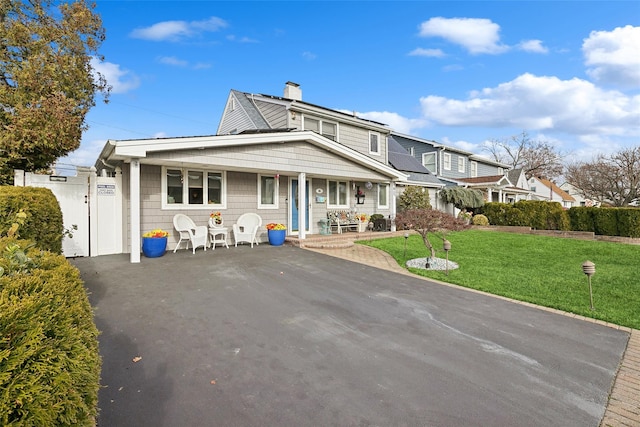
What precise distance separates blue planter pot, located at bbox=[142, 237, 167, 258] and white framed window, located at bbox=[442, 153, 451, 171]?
2009cm

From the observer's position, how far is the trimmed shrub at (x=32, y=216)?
425 centimetres

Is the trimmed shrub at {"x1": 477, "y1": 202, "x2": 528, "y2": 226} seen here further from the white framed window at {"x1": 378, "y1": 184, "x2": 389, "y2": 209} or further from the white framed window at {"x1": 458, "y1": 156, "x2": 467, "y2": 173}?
the white framed window at {"x1": 458, "y1": 156, "x2": 467, "y2": 173}

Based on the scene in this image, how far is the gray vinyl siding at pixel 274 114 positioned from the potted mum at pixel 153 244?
6.95 m

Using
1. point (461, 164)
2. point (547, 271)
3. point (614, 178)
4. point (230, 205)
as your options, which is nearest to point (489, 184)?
point (461, 164)

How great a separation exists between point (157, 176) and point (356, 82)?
44.5 ft

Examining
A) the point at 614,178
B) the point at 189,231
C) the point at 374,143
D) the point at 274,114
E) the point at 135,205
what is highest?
the point at 274,114

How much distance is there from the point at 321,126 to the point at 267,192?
14.1ft

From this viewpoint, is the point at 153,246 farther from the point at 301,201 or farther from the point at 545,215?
the point at 545,215

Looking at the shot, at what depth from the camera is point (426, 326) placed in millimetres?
4168

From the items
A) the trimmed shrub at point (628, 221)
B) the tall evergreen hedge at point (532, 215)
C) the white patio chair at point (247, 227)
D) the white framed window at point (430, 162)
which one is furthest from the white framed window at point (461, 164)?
the white patio chair at point (247, 227)

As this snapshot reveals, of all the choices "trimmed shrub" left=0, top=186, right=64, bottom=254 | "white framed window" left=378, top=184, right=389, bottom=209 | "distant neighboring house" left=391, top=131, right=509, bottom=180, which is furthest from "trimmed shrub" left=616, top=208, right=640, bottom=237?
"trimmed shrub" left=0, top=186, right=64, bottom=254

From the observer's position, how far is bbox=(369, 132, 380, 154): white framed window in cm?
1531

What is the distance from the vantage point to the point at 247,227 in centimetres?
1042

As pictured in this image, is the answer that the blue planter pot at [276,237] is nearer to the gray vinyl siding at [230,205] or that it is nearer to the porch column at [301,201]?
the porch column at [301,201]
